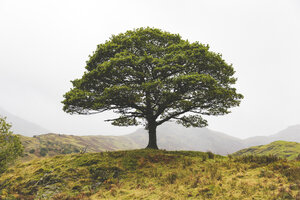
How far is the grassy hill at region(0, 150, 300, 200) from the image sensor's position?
807cm

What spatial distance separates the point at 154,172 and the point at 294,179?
7.92m

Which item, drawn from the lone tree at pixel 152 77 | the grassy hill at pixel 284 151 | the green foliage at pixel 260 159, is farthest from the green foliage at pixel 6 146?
the grassy hill at pixel 284 151

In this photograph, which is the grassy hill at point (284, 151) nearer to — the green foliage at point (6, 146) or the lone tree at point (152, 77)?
the lone tree at point (152, 77)

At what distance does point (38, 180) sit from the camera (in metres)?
13.0

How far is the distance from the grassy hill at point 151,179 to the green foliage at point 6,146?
150cm

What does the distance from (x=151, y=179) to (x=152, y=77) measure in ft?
29.7

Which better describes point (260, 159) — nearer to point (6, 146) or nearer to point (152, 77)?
point (152, 77)

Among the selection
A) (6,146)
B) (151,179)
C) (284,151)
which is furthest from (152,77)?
(284,151)

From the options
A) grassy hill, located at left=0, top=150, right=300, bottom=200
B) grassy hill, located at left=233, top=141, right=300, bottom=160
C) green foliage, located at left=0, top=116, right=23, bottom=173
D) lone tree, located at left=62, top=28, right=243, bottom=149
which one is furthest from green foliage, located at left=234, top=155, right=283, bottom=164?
grassy hill, located at left=233, top=141, right=300, bottom=160

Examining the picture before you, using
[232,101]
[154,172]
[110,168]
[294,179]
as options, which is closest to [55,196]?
[110,168]

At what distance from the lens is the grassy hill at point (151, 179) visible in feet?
26.5

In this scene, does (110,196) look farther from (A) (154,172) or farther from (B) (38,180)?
(B) (38,180)

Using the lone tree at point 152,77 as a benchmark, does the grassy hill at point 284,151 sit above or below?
below

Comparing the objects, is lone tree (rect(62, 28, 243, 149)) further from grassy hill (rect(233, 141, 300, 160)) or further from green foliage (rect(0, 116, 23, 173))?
grassy hill (rect(233, 141, 300, 160))
